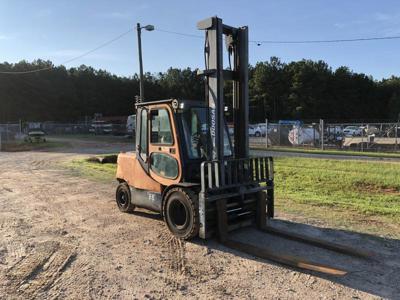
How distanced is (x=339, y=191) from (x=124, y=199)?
22.2ft

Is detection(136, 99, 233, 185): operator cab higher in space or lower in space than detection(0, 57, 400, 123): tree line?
lower

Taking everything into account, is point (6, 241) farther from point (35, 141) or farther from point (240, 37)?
point (35, 141)

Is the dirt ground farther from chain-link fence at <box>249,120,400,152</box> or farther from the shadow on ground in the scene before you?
chain-link fence at <box>249,120,400,152</box>

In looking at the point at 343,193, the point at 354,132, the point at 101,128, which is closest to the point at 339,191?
the point at 343,193

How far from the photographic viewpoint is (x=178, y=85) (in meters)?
86.2

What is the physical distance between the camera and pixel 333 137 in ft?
105

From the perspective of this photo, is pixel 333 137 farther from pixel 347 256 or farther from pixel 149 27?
pixel 347 256

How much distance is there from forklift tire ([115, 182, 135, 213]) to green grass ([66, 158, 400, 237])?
3271 mm

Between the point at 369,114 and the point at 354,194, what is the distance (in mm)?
84038

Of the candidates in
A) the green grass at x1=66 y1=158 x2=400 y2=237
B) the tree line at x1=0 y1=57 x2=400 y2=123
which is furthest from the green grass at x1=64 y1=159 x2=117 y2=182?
the tree line at x1=0 y1=57 x2=400 y2=123

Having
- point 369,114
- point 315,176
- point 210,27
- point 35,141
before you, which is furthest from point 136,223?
point 369,114

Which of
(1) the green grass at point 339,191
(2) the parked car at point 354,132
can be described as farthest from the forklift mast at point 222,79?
(2) the parked car at point 354,132

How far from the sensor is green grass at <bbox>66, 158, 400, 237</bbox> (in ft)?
28.9

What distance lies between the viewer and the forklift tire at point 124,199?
923cm
